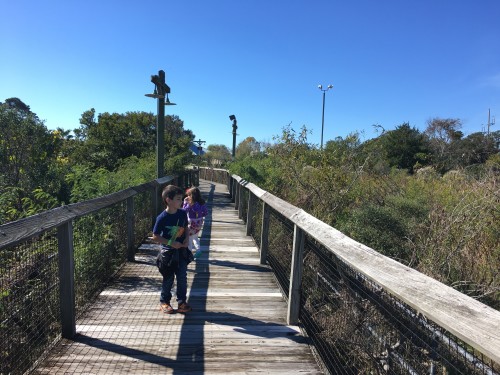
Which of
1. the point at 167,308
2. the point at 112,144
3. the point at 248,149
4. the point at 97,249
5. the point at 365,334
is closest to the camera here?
the point at 365,334

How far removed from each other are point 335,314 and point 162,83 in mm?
6653

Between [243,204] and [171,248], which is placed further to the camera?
[243,204]

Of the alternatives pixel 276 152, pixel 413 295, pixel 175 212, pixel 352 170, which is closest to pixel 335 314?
A: pixel 175 212

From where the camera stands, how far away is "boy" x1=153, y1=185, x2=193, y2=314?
3.79 meters

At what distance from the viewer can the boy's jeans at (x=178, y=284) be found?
3.80m

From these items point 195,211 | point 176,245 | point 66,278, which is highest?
point 195,211

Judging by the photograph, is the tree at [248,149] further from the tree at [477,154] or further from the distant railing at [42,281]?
the distant railing at [42,281]

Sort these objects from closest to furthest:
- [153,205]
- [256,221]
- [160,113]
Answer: [153,205] → [256,221] → [160,113]

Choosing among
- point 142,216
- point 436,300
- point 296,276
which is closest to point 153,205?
point 142,216

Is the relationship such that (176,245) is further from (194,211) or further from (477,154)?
(477,154)

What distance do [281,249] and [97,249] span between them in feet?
8.15

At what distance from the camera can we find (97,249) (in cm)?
457

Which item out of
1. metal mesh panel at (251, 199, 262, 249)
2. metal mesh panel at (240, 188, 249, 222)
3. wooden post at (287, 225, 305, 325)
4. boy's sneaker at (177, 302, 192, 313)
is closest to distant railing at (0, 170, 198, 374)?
boy's sneaker at (177, 302, 192, 313)

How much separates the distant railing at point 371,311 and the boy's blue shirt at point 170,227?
1095 millimetres
